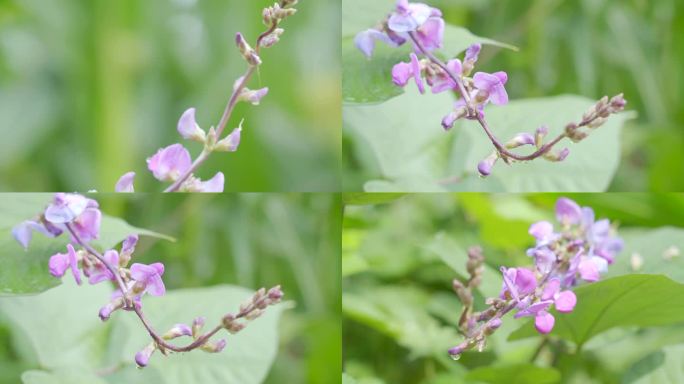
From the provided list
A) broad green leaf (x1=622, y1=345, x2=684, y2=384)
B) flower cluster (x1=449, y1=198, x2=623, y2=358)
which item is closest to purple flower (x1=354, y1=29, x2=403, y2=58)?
flower cluster (x1=449, y1=198, x2=623, y2=358)

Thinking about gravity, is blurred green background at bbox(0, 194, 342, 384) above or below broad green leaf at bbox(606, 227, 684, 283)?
below

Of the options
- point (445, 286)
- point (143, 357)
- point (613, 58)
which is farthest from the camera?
point (613, 58)

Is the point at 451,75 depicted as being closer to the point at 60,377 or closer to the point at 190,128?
the point at 190,128

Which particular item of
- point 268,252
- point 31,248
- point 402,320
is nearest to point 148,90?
point 268,252

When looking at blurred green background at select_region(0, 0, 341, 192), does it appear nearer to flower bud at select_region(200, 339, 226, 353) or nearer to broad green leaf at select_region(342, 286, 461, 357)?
broad green leaf at select_region(342, 286, 461, 357)

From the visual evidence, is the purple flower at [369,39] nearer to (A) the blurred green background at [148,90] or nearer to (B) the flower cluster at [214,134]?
(B) the flower cluster at [214,134]

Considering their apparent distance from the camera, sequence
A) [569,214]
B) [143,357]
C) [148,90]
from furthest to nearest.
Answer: [148,90] → [569,214] → [143,357]

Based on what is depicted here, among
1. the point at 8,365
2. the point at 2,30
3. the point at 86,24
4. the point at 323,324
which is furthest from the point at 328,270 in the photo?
the point at 2,30
